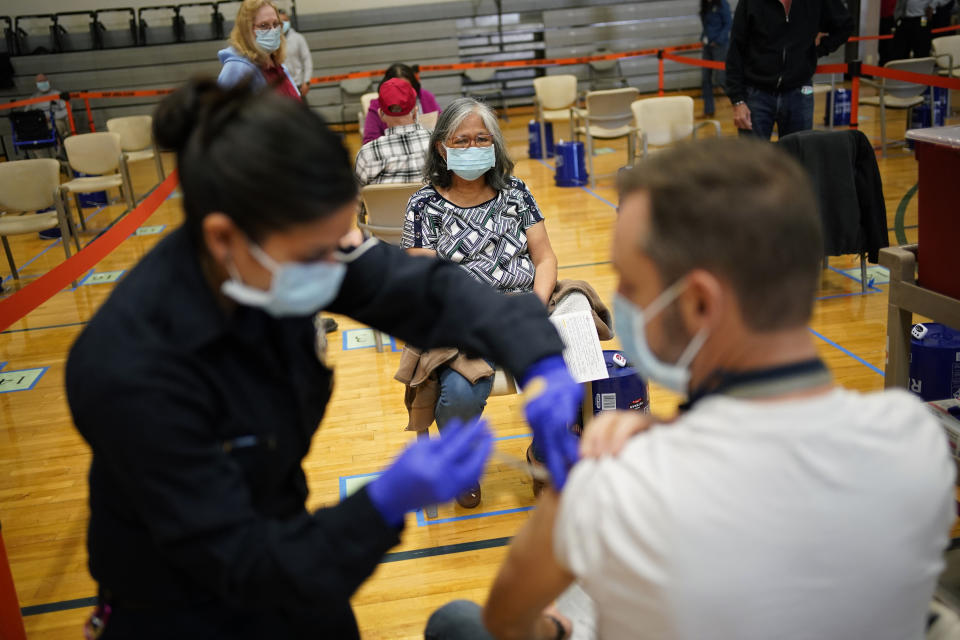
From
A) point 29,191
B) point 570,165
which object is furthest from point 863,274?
point 29,191

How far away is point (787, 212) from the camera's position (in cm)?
85

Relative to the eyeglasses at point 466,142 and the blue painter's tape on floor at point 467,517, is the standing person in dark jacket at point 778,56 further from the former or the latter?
the blue painter's tape on floor at point 467,517

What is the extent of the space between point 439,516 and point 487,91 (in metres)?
11.5

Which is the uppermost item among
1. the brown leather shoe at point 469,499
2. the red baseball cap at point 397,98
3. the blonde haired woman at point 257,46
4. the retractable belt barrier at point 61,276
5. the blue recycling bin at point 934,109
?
the blonde haired woman at point 257,46

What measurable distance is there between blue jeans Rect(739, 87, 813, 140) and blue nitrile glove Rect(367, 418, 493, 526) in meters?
4.27

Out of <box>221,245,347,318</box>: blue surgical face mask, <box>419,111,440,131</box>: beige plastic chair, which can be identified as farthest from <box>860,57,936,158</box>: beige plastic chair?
<box>221,245,347,318</box>: blue surgical face mask

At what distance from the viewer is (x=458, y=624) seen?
1333 millimetres

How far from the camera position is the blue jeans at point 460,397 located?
2662mm

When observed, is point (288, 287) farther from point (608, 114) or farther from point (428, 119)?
point (608, 114)

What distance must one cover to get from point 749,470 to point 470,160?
222 cm

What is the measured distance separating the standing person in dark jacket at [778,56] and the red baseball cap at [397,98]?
1975 millimetres

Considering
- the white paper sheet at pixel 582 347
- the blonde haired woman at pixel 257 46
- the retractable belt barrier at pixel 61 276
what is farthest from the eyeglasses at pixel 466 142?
the blonde haired woman at pixel 257 46

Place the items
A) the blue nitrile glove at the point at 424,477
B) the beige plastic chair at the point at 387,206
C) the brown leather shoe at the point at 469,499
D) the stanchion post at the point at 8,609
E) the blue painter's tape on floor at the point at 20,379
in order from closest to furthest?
the blue nitrile glove at the point at 424,477
the stanchion post at the point at 8,609
the brown leather shoe at the point at 469,499
the beige plastic chair at the point at 387,206
the blue painter's tape on floor at the point at 20,379

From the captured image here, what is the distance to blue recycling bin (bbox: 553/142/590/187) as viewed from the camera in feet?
25.4
